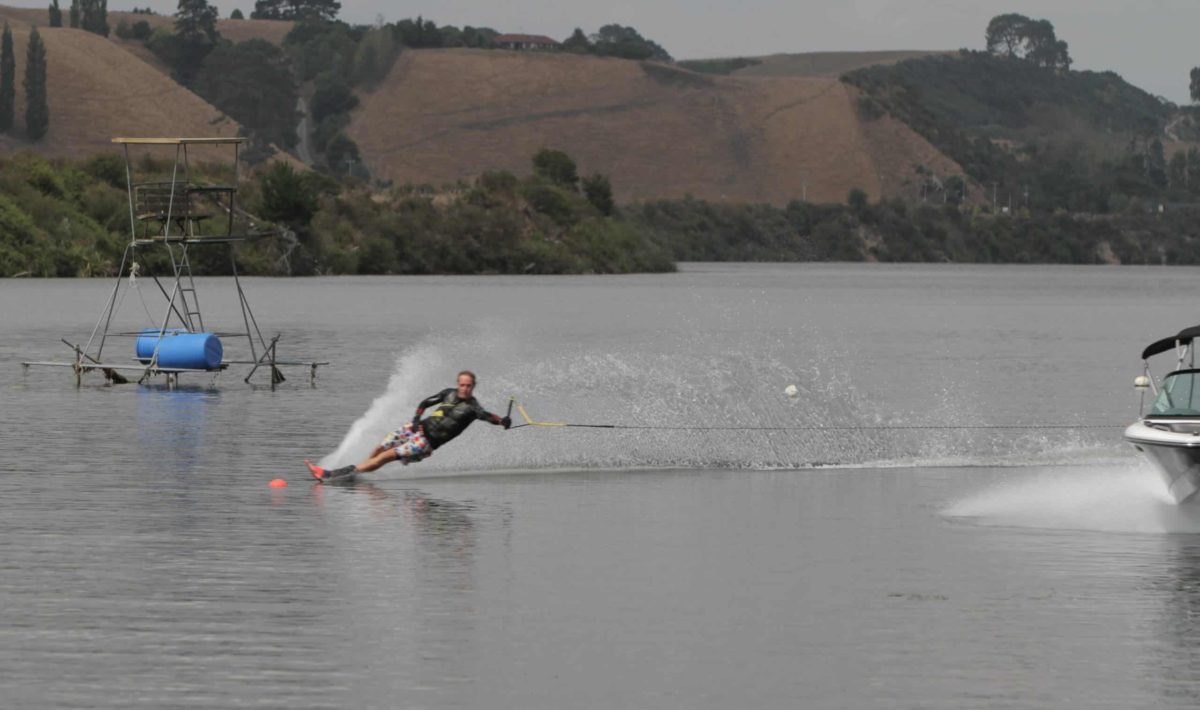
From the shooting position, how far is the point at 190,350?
43656 mm

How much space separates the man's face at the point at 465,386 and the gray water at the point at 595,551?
3.87 feet


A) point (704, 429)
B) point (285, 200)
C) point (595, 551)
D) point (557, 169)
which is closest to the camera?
point (595, 551)

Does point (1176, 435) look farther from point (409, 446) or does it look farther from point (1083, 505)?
point (409, 446)

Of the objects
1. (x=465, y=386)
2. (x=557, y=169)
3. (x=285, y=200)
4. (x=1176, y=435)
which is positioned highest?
(x=1176, y=435)

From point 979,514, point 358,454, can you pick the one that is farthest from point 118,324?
point 979,514

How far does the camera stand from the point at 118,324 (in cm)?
7900

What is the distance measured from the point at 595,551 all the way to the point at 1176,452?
20.7ft

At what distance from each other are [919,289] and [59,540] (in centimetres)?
12038

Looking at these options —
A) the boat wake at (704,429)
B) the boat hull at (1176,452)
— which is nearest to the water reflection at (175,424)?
the boat wake at (704,429)

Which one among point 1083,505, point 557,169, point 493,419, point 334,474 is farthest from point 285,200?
point 1083,505

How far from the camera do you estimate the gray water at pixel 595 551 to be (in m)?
15.1

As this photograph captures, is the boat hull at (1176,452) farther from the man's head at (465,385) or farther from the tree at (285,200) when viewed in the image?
the tree at (285,200)

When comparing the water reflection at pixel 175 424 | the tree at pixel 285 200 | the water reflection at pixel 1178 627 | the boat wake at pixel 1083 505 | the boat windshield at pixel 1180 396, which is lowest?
the tree at pixel 285 200

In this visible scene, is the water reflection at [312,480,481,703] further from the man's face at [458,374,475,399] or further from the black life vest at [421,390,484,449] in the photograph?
the man's face at [458,374,475,399]
